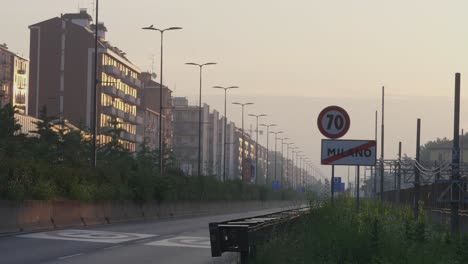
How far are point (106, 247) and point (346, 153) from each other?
7.09m

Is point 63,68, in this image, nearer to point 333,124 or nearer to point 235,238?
point 333,124

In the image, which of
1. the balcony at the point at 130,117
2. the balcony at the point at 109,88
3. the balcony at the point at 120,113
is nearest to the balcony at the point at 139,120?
the balcony at the point at 130,117

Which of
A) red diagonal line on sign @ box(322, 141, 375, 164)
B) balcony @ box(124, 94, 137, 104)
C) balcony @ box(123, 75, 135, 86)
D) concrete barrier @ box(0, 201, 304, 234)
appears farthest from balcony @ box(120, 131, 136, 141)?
red diagonal line on sign @ box(322, 141, 375, 164)

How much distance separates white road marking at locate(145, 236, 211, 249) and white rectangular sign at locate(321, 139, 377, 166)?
21.5 ft

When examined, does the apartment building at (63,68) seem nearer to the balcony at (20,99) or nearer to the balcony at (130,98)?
the balcony at (130,98)

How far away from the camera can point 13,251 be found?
72.0ft

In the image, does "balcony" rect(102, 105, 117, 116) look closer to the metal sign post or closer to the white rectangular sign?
the white rectangular sign

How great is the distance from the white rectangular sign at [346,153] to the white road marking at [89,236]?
8484mm

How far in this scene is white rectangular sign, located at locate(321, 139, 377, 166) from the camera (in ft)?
67.1

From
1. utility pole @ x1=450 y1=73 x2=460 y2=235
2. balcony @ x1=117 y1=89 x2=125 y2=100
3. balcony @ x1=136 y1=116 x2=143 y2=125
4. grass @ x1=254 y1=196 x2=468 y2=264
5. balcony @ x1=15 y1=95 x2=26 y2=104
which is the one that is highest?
balcony @ x1=117 y1=89 x2=125 y2=100

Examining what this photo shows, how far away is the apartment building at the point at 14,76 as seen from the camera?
141m

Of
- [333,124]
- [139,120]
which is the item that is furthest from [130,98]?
[333,124]

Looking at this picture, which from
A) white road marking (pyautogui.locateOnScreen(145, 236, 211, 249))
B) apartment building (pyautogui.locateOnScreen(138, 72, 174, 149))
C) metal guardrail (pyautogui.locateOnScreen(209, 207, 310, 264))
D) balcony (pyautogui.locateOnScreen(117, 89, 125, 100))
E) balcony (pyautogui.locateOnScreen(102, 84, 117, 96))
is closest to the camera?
metal guardrail (pyautogui.locateOnScreen(209, 207, 310, 264))

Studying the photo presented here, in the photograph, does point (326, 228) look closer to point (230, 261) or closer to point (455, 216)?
point (230, 261)
